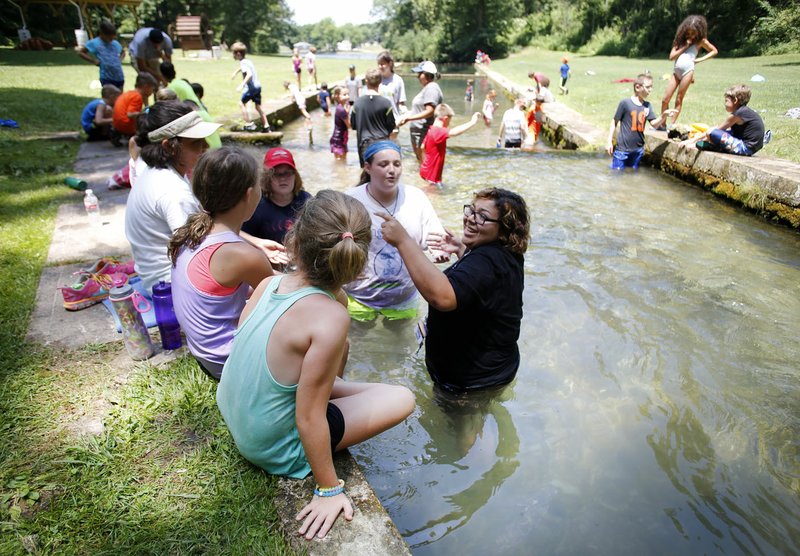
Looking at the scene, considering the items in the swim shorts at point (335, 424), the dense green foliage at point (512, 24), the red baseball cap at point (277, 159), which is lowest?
the swim shorts at point (335, 424)

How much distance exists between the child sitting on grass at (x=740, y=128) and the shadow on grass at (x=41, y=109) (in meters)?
12.0

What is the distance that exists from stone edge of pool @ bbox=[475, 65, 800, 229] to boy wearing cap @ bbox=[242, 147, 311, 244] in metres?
6.20

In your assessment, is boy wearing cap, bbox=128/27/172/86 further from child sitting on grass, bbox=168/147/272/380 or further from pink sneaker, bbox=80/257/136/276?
child sitting on grass, bbox=168/147/272/380

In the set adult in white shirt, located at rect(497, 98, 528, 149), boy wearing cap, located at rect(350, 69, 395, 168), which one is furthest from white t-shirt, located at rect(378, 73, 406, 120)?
adult in white shirt, located at rect(497, 98, 528, 149)

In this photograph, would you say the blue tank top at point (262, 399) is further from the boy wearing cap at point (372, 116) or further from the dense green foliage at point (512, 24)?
the dense green foliage at point (512, 24)

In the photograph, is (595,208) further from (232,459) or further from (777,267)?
(232,459)

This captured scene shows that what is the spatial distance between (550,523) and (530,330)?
201 cm

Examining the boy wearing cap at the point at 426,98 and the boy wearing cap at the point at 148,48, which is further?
the boy wearing cap at the point at 148,48

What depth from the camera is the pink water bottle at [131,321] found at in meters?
2.92

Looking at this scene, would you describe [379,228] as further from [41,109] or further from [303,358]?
[41,109]

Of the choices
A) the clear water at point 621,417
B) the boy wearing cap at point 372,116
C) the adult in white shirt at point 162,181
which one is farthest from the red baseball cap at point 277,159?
the boy wearing cap at point 372,116

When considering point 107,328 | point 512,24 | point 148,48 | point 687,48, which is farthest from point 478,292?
point 512,24

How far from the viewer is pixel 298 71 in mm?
20062

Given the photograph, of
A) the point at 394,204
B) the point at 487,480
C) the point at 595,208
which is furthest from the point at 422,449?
the point at 595,208
